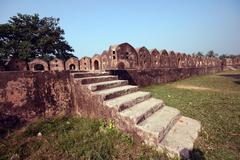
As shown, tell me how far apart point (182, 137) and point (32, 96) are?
Answer: 10.6ft

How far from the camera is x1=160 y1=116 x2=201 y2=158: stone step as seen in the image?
97.4 inches

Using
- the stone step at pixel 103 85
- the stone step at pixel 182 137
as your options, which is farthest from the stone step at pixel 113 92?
the stone step at pixel 182 137

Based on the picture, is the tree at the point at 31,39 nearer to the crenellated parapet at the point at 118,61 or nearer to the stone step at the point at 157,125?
the crenellated parapet at the point at 118,61

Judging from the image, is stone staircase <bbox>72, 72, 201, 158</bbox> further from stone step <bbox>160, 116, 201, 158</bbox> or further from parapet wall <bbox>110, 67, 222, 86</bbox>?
parapet wall <bbox>110, 67, 222, 86</bbox>

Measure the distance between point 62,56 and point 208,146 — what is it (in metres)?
37.1

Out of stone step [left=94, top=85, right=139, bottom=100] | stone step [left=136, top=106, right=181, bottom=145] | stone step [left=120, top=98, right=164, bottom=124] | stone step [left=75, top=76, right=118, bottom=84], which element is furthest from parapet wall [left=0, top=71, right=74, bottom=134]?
stone step [left=136, top=106, right=181, bottom=145]

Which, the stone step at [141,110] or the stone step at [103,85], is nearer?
the stone step at [141,110]

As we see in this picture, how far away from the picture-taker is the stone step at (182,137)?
8.12ft

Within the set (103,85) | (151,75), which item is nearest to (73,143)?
(103,85)

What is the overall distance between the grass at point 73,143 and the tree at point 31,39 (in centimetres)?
3094

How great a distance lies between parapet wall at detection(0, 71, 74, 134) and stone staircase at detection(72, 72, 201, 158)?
1.67 ft

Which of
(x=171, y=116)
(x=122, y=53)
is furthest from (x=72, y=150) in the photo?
(x=122, y=53)

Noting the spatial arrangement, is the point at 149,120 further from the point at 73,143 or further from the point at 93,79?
the point at 93,79

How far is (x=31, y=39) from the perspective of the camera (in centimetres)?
3191
